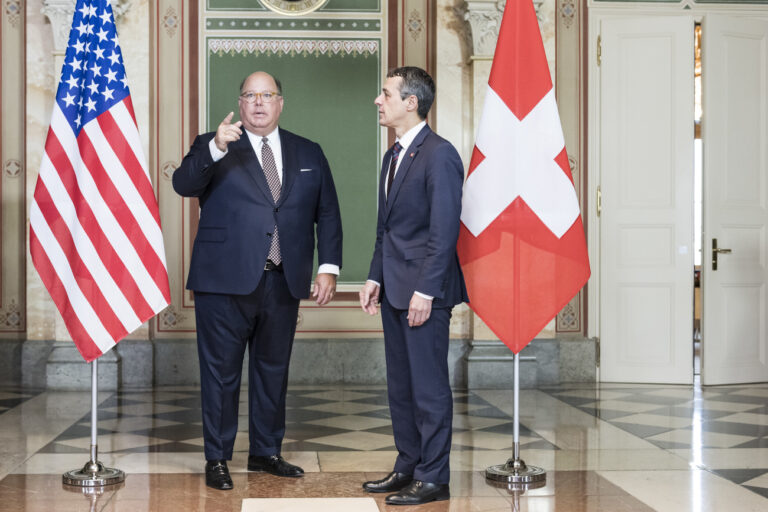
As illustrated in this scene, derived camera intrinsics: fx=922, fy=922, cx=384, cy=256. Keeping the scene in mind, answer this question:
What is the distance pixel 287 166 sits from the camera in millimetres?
3773

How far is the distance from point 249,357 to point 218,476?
1.57 feet

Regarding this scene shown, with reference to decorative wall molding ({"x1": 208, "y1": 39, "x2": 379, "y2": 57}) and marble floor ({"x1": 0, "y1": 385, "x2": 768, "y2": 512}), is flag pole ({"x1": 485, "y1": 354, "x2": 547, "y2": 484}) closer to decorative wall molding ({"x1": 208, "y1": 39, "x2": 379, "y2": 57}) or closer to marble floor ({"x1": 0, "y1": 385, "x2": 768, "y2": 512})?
marble floor ({"x1": 0, "y1": 385, "x2": 768, "y2": 512})

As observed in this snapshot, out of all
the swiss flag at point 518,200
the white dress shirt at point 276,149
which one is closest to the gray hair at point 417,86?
the swiss flag at point 518,200

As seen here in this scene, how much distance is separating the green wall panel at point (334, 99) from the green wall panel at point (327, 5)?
23cm

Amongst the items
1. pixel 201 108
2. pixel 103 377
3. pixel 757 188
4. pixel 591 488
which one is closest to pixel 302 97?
pixel 201 108

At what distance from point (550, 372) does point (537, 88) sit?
337 cm

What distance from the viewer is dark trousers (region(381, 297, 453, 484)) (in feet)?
11.0

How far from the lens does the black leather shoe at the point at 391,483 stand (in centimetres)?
349

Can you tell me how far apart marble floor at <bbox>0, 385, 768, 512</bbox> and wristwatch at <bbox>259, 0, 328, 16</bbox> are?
8.89 ft

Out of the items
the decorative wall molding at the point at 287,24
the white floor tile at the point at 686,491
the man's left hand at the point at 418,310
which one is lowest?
the white floor tile at the point at 686,491

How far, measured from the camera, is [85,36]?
369 cm

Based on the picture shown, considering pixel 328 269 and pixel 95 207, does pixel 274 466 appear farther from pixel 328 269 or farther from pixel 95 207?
pixel 95 207

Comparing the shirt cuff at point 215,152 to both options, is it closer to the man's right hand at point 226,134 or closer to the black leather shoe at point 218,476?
the man's right hand at point 226,134

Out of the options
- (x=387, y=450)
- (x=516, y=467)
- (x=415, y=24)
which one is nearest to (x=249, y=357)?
(x=387, y=450)
